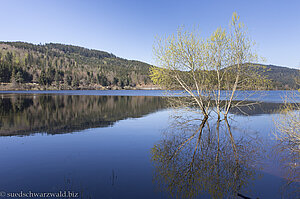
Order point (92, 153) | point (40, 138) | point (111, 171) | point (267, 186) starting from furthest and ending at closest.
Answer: point (40, 138) → point (92, 153) → point (111, 171) → point (267, 186)

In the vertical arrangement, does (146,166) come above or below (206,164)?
Answer: below

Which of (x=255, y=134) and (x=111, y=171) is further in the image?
(x=255, y=134)

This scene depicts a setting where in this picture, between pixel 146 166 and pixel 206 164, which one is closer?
pixel 206 164

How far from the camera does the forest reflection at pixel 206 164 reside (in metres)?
6.98

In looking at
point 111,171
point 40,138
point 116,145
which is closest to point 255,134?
point 116,145

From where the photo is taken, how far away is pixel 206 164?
9062 mm

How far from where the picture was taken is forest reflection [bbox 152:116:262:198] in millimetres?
6977

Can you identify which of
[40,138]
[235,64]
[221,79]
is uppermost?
[235,64]

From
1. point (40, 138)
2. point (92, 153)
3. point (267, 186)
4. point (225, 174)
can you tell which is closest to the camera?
point (267, 186)

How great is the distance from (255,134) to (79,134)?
612 inches

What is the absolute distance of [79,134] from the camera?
15867mm

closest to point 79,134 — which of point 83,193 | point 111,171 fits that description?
point 111,171

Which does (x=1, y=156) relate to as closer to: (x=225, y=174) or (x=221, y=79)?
(x=225, y=174)

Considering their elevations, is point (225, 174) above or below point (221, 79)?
below
